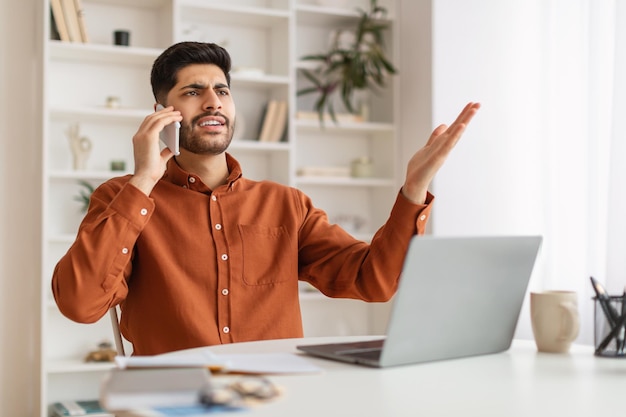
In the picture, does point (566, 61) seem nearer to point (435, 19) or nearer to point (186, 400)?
point (435, 19)

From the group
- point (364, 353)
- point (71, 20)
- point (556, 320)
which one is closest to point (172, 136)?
point (364, 353)

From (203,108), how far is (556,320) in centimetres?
108

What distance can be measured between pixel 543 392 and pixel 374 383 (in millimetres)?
238

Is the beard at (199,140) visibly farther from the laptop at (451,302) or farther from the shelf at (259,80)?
the shelf at (259,80)

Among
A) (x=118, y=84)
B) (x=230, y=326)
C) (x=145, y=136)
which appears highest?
(x=118, y=84)

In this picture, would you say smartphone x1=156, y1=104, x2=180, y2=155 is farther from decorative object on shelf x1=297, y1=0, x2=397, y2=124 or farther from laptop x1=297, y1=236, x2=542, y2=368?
decorative object on shelf x1=297, y1=0, x2=397, y2=124

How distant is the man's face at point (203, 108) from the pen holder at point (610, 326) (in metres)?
1.08

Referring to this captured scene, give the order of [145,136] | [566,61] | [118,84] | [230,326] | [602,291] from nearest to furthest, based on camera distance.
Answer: [602,291]
[145,136]
[230,326]
[566,61]
[118,84]

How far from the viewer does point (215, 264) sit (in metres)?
2.03

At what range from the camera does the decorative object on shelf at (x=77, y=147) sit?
12.0 feet

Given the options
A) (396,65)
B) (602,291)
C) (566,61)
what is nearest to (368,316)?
(396,65)

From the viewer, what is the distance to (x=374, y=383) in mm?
1171

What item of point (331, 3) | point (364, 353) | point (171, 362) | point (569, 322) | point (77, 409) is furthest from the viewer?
point (331, 3)

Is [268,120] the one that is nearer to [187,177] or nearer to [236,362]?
[187,177]
